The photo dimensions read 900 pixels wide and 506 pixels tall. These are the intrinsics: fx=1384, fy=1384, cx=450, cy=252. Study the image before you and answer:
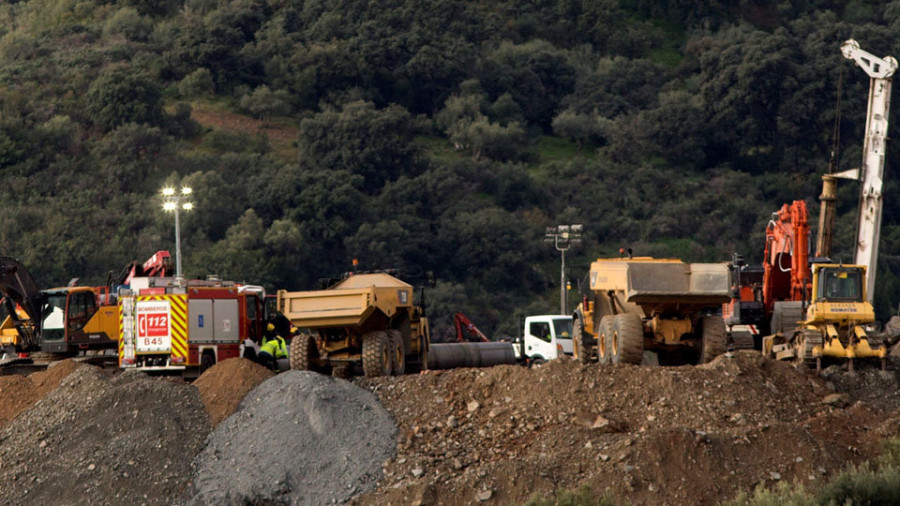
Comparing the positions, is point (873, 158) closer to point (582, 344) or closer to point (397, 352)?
point (582, 344)

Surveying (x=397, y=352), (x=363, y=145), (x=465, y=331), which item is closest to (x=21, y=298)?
(x=397, y=352)

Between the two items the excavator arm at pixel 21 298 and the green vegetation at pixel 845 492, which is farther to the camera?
the excavator arm at pixel 21 298

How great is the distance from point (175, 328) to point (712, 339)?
10789 millimetres

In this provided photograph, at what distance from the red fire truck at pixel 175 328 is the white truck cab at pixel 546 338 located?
8.30m

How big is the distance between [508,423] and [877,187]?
785 inches

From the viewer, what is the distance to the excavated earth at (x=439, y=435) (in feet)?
58.7

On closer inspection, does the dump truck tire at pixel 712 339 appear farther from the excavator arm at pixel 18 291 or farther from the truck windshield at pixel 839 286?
the excavator arm at pixel 18 291

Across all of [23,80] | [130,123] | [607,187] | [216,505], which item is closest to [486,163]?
[607,187]

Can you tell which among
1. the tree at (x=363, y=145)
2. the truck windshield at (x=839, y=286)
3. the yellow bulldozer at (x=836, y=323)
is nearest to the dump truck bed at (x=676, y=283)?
the yellow bulldozer at (x=836, y=323)

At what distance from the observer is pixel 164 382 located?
73.0 feet

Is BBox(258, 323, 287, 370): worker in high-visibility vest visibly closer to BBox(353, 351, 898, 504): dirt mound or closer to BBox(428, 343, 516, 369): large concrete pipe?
BBox(428, 343, 516, 369): large concrete pipe

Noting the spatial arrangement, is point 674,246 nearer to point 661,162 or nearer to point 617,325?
point 661,162

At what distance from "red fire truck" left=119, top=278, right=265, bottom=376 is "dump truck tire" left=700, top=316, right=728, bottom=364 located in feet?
32.5

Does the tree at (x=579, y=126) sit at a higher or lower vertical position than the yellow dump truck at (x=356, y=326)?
higher
